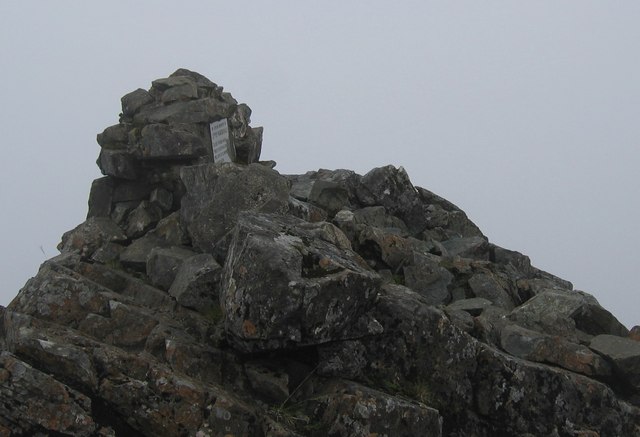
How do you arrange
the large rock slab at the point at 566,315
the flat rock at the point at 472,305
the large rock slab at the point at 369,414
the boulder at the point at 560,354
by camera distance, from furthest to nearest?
the flat rock at the point at 472,305 → the large rock slab at the point at 566,315 → the boulder at the point at 560,354 → the large rock slab at the point at 369,414

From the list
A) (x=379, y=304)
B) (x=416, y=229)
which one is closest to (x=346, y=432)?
(x=379, y=304)

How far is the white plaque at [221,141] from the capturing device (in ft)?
69.3

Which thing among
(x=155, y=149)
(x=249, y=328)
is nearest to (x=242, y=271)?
(x=249, y=328)

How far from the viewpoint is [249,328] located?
40.3 feet

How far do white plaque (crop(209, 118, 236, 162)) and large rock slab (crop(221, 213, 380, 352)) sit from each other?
7.73 metres

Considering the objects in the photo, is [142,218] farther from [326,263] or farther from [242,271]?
[326,263]

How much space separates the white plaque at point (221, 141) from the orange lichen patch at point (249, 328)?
379 inches

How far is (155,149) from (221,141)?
203 cm

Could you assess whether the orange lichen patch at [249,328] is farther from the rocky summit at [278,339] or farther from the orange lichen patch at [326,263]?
the orange lichen patch at [326,263]

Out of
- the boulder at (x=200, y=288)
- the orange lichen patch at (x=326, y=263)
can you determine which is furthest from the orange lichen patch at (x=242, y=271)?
the boulder at (x=200, y=288)

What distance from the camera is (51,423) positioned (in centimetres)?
1079

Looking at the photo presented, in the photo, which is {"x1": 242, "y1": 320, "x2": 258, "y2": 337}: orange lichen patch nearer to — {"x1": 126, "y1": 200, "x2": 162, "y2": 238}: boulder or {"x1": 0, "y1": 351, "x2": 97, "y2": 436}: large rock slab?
{"x1": 0, "y1": 351, "x2": 97, "y2": 436}: large rock slab

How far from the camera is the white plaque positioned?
69.3 feet

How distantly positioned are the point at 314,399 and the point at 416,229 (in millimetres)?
13485
